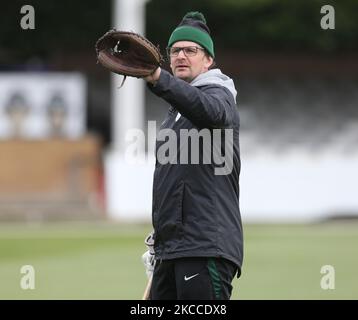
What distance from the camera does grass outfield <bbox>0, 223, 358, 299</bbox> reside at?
11945 millimetres

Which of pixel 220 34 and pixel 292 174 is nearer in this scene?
pixel 292 174

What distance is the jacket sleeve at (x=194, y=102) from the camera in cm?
632

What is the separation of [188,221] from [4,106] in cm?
1867

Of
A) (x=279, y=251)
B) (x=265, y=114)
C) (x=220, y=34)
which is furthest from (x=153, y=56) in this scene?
(x=220, y=34)

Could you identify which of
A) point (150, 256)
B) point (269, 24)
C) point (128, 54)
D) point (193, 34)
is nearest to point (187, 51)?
point (193, 34)

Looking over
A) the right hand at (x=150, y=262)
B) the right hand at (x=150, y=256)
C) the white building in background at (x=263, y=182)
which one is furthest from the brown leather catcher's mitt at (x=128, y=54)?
the white building in background at (x=263, y=182)

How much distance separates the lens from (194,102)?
6367mm

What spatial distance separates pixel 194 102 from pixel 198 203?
65cm

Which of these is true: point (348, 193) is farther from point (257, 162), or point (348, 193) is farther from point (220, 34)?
point (220, 34)

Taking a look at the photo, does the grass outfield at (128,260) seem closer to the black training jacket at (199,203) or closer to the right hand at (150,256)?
the right hand at (150,256)

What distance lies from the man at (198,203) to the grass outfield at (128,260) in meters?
4.63

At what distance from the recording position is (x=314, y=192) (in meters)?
24.4
